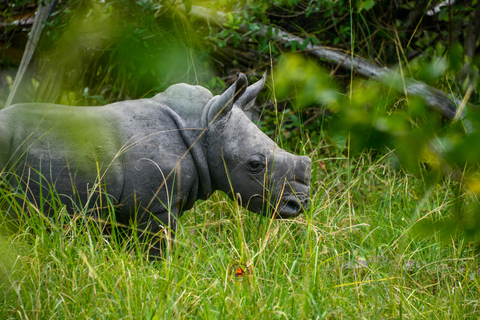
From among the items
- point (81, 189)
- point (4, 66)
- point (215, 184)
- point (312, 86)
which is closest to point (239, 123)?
point (215, 184)

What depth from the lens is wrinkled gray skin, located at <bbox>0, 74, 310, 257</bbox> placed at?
7.73 ft

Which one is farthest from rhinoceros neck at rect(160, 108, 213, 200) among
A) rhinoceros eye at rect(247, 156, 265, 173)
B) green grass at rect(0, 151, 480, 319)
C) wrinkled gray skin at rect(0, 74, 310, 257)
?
green grass at rect(0, 151, 480, 319)

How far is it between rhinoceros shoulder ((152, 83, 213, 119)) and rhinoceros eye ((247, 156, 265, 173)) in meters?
0.36

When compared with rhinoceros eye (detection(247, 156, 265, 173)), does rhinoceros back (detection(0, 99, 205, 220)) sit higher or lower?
higher

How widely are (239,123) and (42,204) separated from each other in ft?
3.37

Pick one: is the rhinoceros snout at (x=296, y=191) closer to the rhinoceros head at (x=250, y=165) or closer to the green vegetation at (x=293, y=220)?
the rhinoceros head at (x=250, y=165)

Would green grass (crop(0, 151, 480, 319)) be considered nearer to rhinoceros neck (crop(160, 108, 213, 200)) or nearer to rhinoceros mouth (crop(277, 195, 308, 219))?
rhinoceros mouth (crop(277, 195, 308, 219))

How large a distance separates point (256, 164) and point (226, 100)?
36cm

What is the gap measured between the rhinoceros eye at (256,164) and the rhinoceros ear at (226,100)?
0.28 meters

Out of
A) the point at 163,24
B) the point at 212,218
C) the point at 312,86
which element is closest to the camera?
the point at 312,86

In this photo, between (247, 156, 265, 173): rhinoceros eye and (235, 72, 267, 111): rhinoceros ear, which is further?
(235, 72, 267, 111): rhinoceros ear

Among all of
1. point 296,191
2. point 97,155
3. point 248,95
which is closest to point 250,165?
point 296,191

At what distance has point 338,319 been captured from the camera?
203 centimetres

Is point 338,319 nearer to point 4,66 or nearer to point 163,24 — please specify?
point 163,24
